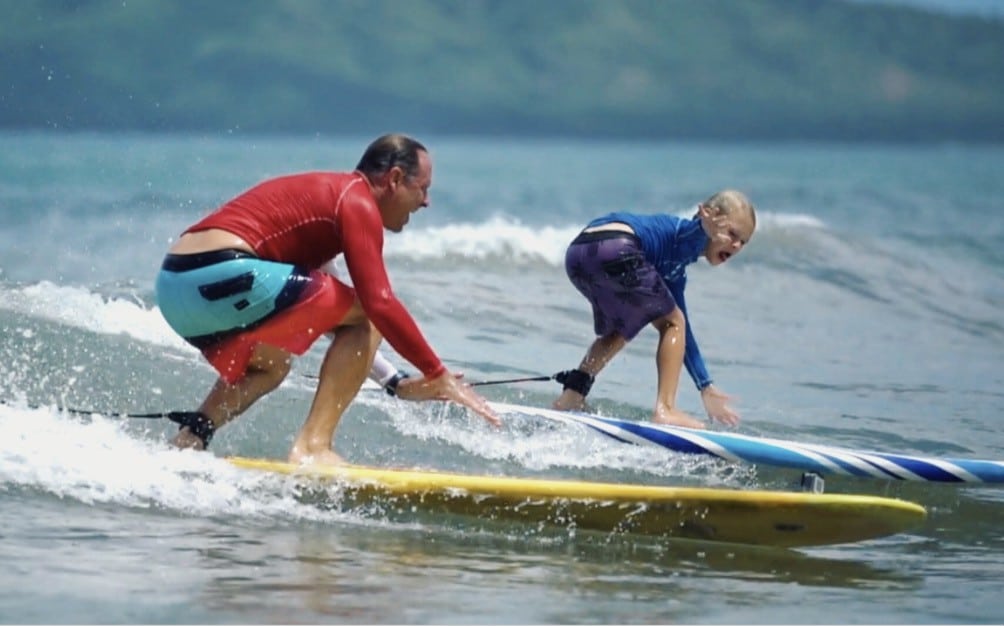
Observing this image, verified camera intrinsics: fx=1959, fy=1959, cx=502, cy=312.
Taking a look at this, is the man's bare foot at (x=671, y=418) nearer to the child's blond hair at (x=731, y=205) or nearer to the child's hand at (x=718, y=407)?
the child's hand at (x=718, y=407)

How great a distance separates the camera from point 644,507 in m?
6.82

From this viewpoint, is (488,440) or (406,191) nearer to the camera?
(406,191)

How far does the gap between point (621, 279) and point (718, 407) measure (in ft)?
2.35

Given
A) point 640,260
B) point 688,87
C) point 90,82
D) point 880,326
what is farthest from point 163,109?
point 640,260

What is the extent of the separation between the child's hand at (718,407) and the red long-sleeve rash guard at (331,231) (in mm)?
2147

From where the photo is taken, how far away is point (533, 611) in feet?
18.9

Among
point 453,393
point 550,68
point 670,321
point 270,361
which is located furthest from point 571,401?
point 550,68

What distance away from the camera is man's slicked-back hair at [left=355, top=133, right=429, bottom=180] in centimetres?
701

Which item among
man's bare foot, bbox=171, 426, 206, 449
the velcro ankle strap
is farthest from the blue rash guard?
man's bare foot, bbox=171, 426, 206, 449

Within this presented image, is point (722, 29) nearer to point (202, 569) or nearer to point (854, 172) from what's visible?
point (854, 172)

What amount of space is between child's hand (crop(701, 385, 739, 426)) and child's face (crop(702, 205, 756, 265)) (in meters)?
0.60

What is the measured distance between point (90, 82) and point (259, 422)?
32557mm

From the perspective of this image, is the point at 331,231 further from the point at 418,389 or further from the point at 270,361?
the point at 418,389

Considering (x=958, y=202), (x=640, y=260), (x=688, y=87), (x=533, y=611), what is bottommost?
(x=533, y=611)
